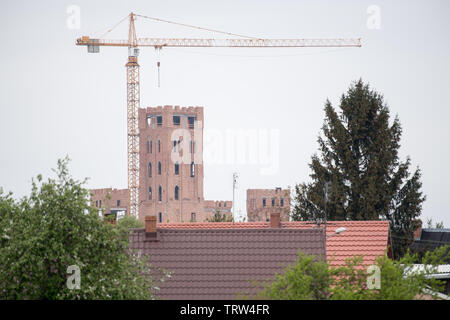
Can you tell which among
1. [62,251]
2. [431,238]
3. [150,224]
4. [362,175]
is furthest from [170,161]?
[62,251]

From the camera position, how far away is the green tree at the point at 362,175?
176ft

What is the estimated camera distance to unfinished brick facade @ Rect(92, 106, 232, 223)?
181m

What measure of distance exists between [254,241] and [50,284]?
33.4 ft

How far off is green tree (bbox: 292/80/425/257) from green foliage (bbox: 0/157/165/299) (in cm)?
3223

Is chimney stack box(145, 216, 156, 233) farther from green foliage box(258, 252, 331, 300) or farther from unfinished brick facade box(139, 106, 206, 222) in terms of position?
unfinished brick facade box(139, 106, 206, 222)

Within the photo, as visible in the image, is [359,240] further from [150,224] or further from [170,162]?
[170,162]

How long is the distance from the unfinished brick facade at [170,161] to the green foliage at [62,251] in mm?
157516

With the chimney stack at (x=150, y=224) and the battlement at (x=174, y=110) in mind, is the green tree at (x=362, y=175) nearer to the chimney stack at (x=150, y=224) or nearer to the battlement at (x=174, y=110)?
the chimney stack at (x=150, y=224)

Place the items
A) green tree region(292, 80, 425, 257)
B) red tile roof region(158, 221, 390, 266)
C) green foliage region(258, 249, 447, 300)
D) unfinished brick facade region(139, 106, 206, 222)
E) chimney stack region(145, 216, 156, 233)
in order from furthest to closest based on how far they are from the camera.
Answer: unfinished brick facade region(139, 106, 206, 222) < green tree region(292, 80, 425, 257) < red tile roof region(158, 221, 390, 266) < chimney stack region(145, 216, 156, 233) < green foliage region(258, 249, 447, 300)

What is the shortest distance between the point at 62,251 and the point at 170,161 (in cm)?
16078

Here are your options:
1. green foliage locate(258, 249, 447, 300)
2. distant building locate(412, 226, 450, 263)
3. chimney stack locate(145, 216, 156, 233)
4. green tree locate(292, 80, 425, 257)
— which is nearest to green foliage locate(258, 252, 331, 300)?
green foliage locate(258, 249, 447, 300)

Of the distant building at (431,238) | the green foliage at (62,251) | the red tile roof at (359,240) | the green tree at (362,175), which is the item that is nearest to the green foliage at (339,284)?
the green foliage at (62,251)

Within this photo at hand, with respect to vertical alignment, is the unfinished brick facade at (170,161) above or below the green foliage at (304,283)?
above

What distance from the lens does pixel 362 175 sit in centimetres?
5534
